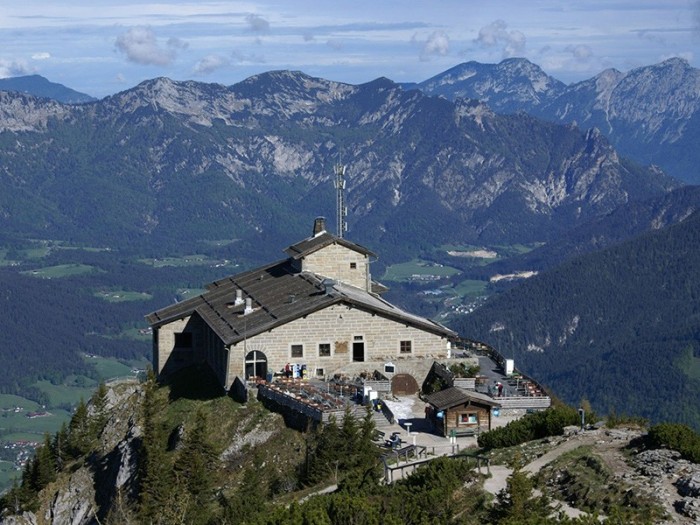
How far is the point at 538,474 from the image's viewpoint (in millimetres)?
45594

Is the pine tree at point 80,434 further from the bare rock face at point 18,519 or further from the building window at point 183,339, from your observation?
the building window at point 183,339

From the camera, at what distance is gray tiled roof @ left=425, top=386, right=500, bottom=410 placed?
6184cm

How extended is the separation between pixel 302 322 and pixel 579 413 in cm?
2074

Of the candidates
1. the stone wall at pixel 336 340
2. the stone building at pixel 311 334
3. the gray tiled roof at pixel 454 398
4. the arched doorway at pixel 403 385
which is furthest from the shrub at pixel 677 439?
the stone wall at pixel 336 340

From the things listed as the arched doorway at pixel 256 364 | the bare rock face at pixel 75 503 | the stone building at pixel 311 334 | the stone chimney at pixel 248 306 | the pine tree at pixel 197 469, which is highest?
the stone chimney at pixel 248 306

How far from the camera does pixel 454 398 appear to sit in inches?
2474

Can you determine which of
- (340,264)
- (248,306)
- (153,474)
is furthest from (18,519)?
(340,264)

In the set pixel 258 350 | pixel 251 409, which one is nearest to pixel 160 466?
pixel 251 409

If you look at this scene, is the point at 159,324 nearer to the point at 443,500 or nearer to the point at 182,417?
the point at 182,417

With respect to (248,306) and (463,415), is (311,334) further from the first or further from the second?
(463,415)

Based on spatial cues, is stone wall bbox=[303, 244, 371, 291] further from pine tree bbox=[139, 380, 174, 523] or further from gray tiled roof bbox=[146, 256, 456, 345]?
pine tree bbox=[139, 380, 174, 523]

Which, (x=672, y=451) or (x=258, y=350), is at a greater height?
(x=258, y=350)

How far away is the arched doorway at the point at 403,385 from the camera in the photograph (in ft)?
235

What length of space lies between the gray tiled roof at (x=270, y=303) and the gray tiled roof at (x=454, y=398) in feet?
29.0
